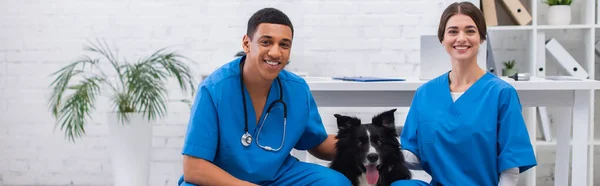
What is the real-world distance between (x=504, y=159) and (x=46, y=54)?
300 centimetres

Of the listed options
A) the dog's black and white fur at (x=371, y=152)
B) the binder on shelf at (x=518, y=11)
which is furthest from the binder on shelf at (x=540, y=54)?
the dog's black and white fur at (x=371, y=152)

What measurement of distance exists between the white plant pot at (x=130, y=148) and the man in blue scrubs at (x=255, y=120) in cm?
154

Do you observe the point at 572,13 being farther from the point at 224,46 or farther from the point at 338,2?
the point at 224,46

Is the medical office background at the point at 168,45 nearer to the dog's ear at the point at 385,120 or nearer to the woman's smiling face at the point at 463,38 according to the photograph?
the dog's ear at the point at 385,120

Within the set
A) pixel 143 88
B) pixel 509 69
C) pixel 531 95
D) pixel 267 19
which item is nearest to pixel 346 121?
pixel 267 19

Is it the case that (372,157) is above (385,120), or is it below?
below

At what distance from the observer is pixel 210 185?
1.82 metres

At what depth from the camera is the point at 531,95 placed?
2506 mm

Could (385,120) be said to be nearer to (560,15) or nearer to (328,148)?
(328,148)

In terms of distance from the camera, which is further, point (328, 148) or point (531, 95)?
point (531, 95)

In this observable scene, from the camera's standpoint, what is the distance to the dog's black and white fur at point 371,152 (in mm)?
1957

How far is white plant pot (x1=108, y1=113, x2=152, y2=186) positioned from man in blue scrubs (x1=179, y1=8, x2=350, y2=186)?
1.54m

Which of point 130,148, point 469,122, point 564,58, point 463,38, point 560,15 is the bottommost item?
point 130,148

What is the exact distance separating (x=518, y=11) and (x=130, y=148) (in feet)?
7.32
